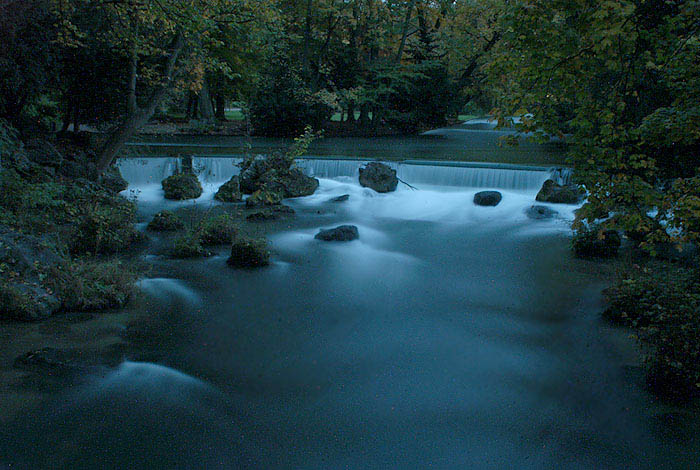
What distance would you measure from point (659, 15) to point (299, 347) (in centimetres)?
535

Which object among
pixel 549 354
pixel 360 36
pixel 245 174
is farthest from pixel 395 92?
pixel 549 354

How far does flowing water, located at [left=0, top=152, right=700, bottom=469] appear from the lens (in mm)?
4949

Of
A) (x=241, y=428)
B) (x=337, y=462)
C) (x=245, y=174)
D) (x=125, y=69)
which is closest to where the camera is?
(x=337, y=462)

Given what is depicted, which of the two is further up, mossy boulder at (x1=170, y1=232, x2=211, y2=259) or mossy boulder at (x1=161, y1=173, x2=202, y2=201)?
mossy boulder at (x1=161, y1=173, x2=202, y2=201)

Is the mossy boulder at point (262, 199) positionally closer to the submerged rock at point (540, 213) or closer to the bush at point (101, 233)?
the bush at point (101, 233)

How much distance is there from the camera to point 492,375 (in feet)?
21.6

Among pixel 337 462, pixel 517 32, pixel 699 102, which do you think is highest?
pixel 517 32

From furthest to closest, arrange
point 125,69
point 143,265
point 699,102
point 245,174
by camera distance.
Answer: point 245,174 < point 125,69 < point 143,265 < point 699,102

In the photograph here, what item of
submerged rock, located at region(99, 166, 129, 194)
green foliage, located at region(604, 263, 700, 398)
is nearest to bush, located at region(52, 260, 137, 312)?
green foliage, located at region(604, 263, 700, 398)

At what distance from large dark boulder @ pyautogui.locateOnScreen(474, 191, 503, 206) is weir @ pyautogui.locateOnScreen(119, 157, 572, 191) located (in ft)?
5.50

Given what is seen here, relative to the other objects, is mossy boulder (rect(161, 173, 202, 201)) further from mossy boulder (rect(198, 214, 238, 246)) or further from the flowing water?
the flowing water

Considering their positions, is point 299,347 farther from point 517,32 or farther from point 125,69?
point 125,69

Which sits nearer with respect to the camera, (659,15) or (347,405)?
(659,15)

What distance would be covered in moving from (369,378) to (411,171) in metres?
13.9
